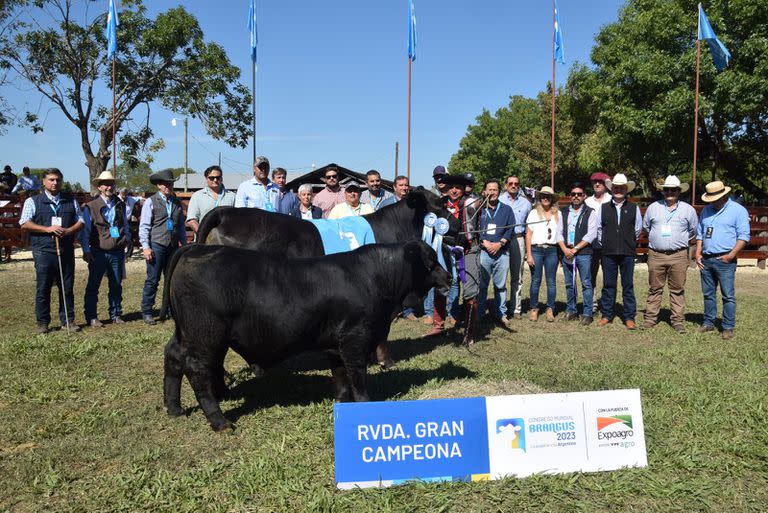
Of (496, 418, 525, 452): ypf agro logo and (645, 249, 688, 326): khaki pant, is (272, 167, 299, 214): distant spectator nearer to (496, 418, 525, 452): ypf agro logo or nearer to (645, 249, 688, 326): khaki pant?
(496, 418, 525, 452): ypf agro logo

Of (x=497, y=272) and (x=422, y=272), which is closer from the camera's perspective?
(x=422, y=272)

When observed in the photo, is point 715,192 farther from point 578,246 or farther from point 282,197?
point 282,197

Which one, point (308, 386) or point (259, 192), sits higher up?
point (259, 192)

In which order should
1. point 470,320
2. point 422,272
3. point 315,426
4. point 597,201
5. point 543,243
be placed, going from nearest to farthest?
1. point 315,426
2. point 422,272
3. point 470,320
4. point 597,201
5. point 543,243

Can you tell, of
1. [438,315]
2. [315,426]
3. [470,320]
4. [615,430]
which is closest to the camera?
[615,430]

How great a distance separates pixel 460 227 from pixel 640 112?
18.7m

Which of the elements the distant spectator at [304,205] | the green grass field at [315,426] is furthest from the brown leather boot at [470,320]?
the distant spectator at [304,205]

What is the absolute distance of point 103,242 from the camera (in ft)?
28.8

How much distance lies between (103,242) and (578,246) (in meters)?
7.69

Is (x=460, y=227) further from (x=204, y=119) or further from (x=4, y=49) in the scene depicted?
(x=4, y=49)

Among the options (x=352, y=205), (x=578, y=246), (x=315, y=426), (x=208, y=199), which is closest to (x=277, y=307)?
(x=315, y=426)

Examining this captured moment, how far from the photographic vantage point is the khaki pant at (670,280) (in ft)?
28.8

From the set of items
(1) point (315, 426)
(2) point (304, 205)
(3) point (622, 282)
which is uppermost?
(2) point (304, 205)

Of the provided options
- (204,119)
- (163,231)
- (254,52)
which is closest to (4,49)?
(204,119)
